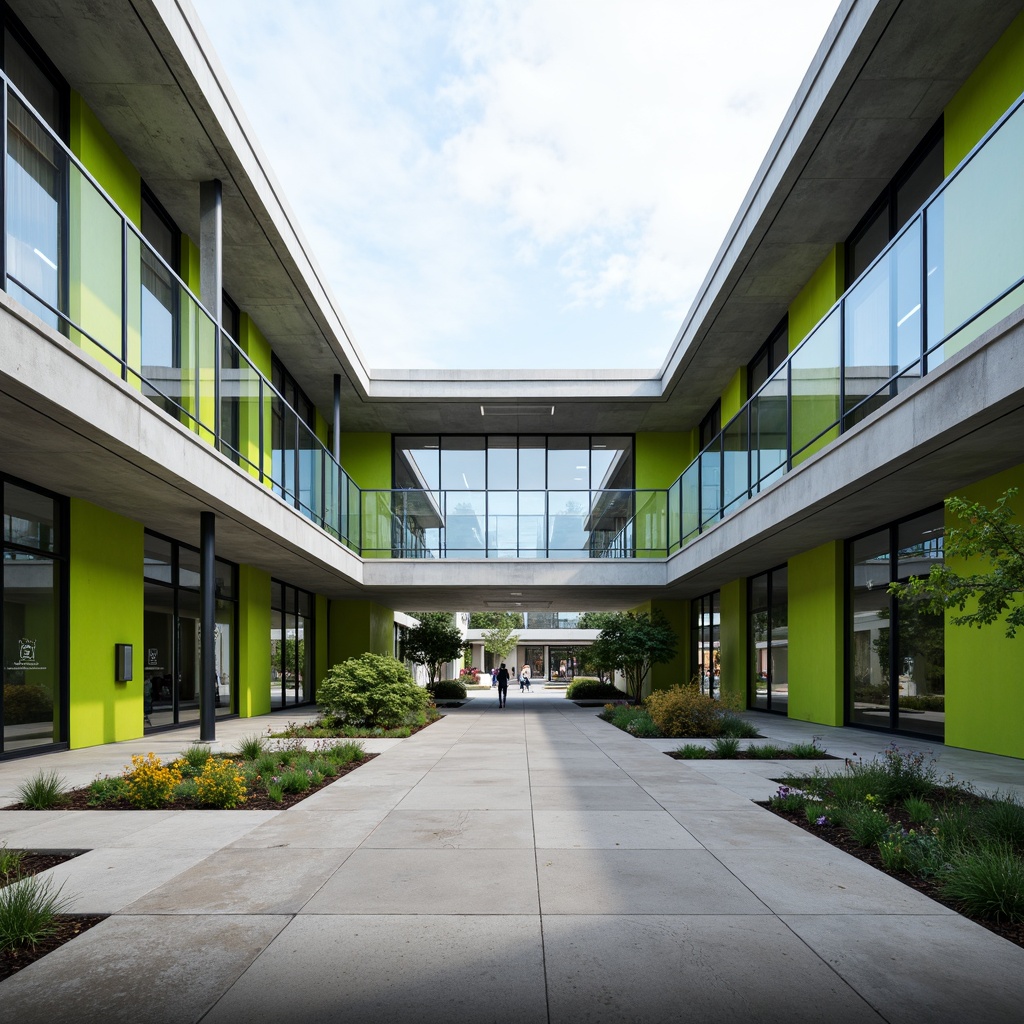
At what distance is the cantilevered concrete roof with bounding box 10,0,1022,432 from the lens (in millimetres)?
10750

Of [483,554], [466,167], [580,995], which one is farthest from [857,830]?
[483,554]

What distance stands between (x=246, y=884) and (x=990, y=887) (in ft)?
14.7

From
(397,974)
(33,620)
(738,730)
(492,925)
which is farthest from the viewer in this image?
(738,730)

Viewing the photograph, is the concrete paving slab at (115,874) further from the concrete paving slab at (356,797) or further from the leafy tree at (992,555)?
the leafy tree at (992,555)

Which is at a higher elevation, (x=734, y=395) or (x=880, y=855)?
(x=734, y=395)

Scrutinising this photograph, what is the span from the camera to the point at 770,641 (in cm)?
2162

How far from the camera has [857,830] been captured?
6762mm

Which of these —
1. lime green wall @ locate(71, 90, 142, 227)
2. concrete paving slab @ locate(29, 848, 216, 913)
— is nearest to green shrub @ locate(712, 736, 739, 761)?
concrete paving slab @ locate(29, 848, 216, 913)

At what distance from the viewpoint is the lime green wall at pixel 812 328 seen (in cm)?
1275

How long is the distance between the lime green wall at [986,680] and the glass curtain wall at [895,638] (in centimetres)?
54

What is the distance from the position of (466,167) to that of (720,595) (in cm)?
1479

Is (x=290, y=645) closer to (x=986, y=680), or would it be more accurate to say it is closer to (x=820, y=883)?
(x=986, y=680)

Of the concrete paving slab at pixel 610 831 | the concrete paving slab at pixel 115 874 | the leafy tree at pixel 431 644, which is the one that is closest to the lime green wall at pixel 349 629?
the leafy tree at pixel 431 644

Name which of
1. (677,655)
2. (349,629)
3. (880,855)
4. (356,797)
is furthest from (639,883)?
(349,629)
